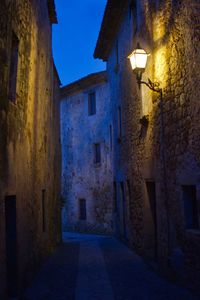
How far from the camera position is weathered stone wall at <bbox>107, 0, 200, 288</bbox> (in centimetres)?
611

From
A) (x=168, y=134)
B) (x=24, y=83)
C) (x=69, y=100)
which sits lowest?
(x=168, y=134)

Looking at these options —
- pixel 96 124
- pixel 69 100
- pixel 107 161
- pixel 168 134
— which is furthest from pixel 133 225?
pixel 69 100

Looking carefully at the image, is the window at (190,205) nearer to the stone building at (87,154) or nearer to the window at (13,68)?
the window at (13,68)

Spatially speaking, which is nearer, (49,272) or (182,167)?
(182,167)

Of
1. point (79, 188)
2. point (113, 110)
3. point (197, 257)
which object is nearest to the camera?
point (197, 257)

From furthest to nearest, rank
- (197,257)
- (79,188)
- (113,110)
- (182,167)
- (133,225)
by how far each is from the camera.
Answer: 1. (79,188)
2. (113,110)
3. (133,225)
4. (182,167)
5. (197,257)

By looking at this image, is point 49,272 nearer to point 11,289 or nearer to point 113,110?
point 11,289

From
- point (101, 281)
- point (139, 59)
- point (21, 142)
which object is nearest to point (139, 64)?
point (139, 59)

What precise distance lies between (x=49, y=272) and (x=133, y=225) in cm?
342

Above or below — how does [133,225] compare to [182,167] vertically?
below

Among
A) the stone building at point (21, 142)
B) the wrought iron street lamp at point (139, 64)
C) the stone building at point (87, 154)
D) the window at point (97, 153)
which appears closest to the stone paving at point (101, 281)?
the stone building at point (21, 142)

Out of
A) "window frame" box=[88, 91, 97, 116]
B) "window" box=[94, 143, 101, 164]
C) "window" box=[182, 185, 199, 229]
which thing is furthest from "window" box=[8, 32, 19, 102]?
"window frame" box=[88, 91, 97, 116]

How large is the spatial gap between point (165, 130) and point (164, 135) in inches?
4.7

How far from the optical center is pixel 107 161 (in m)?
19.6
